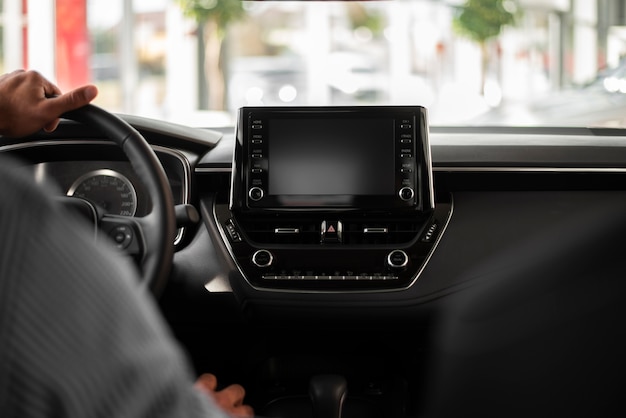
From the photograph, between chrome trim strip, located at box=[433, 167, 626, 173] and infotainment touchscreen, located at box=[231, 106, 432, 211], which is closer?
infotainment touchscreen, located at box=[231, 106, 432, 211]

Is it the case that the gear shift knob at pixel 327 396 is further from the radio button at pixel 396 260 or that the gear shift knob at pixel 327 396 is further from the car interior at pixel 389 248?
the radio button at pixel 396 260

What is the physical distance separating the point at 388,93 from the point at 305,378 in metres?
10.9

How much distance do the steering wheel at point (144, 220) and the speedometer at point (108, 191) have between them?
1.47 feet

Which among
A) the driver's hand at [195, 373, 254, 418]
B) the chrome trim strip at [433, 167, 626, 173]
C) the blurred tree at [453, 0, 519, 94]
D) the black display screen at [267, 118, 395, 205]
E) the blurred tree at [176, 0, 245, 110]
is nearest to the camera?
the driver's hand at [195, 373, 254, 418]

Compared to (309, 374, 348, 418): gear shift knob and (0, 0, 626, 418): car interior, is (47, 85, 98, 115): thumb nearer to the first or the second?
(0, 0, 626, 418): car interior

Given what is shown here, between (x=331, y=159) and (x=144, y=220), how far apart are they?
605 millimetres

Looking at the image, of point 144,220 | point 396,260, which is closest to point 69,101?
point 144,220

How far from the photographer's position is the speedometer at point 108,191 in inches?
92.3

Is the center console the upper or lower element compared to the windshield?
lower

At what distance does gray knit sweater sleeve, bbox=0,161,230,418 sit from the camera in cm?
48

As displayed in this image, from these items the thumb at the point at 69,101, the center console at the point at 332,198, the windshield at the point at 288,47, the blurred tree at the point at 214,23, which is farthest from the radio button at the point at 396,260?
the blurred tree at the point at 214,23

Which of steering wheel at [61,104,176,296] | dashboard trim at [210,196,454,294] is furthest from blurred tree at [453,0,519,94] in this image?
steering wheel at [61,104,176,296]

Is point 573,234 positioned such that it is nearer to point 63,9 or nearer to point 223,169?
point 223,169

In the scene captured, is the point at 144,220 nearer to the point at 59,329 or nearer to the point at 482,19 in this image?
the point at 59,329
